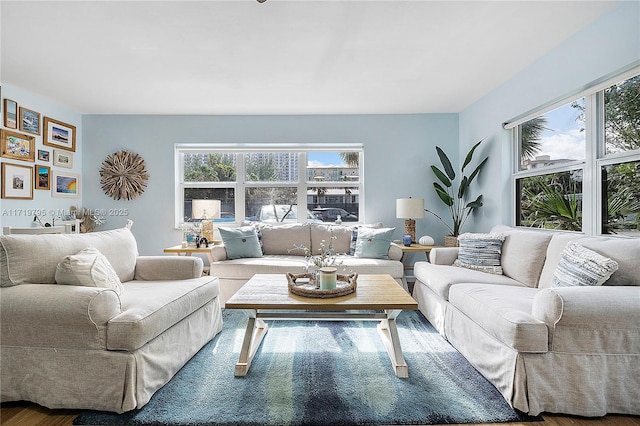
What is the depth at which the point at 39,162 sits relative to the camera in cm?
400

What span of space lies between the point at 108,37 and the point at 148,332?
2351 mm

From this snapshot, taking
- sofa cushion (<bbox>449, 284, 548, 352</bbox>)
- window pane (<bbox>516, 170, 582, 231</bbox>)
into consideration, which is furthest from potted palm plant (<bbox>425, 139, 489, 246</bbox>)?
sofa cushion (<bbox>449, 284, 548, 352</bbox>)

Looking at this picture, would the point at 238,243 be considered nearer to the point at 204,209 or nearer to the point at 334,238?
the point at 204,209

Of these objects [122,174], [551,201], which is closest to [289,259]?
[551,201]

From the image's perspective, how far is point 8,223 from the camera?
3623 mm

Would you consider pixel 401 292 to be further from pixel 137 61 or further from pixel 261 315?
pixel 137 61

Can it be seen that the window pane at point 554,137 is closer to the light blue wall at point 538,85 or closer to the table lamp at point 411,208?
the light blue wall at point 538,85

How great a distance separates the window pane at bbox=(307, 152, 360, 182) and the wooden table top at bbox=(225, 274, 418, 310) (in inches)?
104

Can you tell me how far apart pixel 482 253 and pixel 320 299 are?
1.80 m

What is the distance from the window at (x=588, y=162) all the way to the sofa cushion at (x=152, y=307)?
10.2 feet

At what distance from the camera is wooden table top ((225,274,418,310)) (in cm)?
195

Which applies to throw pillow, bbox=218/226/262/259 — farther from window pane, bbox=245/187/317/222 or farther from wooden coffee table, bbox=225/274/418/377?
wooden coffee table, bbox=225/274/418/377

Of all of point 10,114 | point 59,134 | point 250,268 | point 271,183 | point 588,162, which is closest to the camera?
point 588,162

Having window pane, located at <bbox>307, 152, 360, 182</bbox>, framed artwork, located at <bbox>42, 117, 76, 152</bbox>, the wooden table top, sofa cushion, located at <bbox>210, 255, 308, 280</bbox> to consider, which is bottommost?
sofa cushion, located at <bbox>210, 255, 308, 280</bbox>
